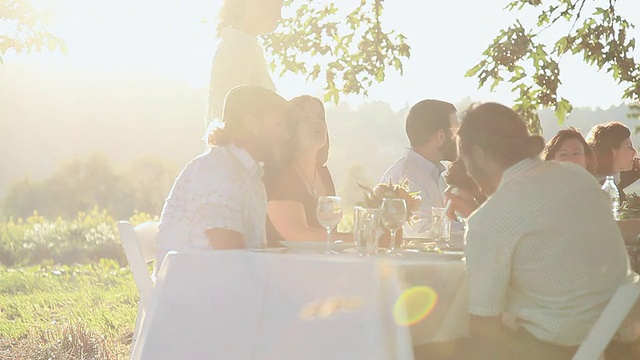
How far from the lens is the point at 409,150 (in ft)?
18.7

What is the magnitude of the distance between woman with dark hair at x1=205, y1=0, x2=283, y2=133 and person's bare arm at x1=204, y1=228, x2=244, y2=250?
135 centimetres

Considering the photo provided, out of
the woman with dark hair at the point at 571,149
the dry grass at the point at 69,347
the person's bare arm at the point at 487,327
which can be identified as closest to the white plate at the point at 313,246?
the person's bare arm at the point at 487,327

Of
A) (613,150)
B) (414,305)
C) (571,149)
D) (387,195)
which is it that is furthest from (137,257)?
(613,150)

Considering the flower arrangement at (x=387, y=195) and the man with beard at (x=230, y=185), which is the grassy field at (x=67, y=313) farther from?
the flower arrangement at (x=387, y=195)

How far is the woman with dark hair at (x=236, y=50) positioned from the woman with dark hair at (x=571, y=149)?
1862mm

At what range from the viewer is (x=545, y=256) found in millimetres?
2982

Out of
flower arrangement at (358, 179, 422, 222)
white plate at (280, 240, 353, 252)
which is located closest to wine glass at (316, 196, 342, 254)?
white plate at (280, 240, 353, 252)

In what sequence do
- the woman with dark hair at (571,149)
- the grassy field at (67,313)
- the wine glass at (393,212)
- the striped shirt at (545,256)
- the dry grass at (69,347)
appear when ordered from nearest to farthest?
the striped shirt at (545,256) < the wine glass at (393,212) < the woman with dark hair at (571,149) < the dry grass at (69,347) < the grassy field at (67,313)

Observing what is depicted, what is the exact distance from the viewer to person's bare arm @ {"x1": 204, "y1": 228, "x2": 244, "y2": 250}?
383 cm

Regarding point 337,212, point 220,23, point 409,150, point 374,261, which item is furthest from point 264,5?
point 374,261

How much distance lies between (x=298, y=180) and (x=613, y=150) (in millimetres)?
2624

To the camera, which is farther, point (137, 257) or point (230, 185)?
point (137, 257)

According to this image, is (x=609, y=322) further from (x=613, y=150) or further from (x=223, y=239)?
(x=613, y=150)

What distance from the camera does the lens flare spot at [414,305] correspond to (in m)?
2.98
